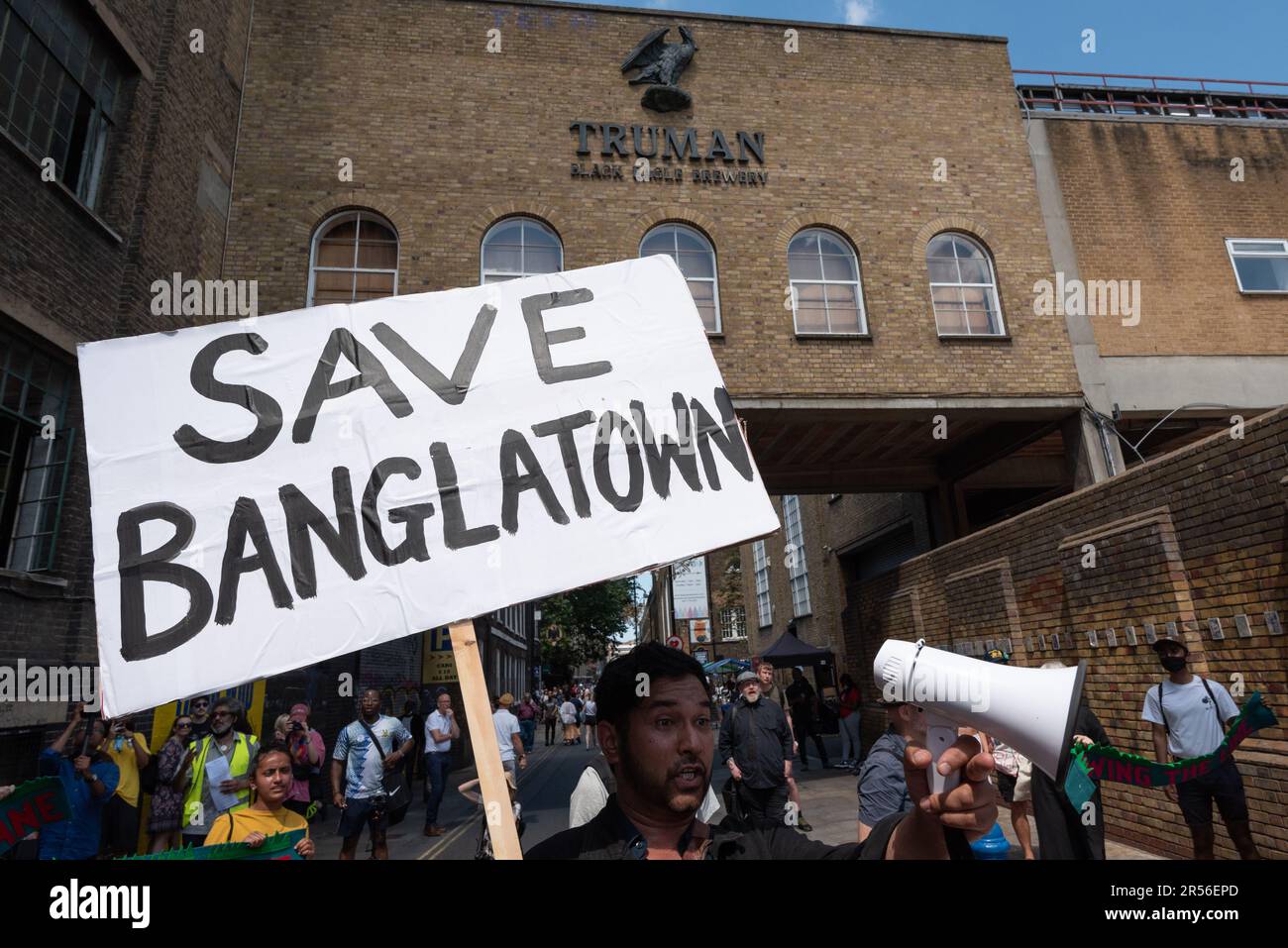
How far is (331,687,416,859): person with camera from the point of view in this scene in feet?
22.6

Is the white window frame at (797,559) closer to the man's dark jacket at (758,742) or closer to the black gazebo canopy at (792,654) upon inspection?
the black gazebo canopy at (792,654)

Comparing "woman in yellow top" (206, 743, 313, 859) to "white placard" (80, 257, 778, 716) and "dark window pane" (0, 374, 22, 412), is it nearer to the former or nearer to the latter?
"white placard" (80, 257, 778, 716)

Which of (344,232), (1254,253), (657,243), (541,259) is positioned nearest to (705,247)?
(657,243)

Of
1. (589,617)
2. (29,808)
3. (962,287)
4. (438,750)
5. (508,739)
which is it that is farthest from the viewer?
(589,617)

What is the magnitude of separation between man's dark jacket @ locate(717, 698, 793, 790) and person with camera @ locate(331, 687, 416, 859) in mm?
3206

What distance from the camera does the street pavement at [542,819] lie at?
321 inches

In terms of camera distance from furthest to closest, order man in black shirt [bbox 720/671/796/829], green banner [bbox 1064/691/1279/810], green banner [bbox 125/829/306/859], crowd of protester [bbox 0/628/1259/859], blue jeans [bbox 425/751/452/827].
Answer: blue jeans [bbox 425/751/452/827] → man in black shirt [bbox 720/671/796/829] → green banner [bbox 1064/691/1279/810] → crowd of protester [bbox 0/628/1259/859] → green banner [bbox 125/829/306/859]

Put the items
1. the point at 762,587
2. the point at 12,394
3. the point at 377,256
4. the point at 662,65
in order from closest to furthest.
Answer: the point at 12,394 → the point at 377,256 → the point at 662,65 → the point at 762,587

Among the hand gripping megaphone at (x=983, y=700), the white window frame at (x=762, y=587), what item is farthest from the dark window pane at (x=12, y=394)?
the white window frame at (x=762, y=587)

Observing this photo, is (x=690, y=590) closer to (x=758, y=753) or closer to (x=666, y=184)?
(x=666, y=184)

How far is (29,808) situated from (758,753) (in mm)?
5339

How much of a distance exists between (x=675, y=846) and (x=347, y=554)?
167 cm

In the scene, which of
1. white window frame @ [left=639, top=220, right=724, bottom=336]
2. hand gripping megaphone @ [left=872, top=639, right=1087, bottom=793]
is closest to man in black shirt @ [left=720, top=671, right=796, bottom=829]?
hand gripping megaphone @ [left=872, top=639, right=1087, bottom=793]

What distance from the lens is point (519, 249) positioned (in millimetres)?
11586
